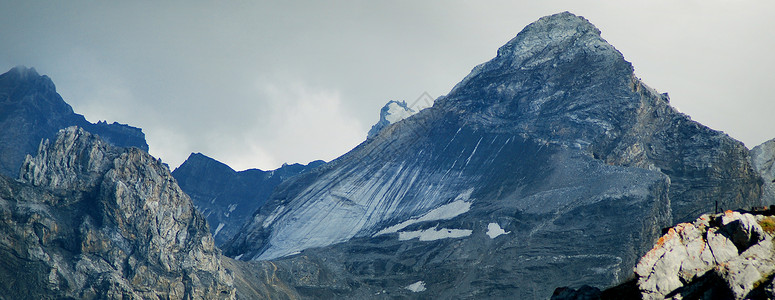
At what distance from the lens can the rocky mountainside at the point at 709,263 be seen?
3575 cm

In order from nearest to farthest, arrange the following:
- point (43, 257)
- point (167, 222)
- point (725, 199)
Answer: point (43, 257), point (167, 222), point (725, 199)

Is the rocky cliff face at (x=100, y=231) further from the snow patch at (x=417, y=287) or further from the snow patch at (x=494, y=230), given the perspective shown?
the snow patch at (x=494, y=230)

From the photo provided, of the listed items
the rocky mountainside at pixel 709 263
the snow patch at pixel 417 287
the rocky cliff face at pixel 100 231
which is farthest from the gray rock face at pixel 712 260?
the snow patch at pixel 417 287

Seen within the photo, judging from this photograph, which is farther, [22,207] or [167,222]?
[167,222]

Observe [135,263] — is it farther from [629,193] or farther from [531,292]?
[629,193]

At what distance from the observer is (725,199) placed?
196000 mm

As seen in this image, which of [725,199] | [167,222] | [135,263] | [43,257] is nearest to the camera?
[43,257]

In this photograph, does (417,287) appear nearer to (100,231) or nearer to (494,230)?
(494,230)

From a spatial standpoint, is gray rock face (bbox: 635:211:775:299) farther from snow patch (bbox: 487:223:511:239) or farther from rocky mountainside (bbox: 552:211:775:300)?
snow patch (bbox: 487:223:511:239)

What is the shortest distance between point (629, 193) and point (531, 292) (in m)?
36.8

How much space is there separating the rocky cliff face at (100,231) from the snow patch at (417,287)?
41.1 metres

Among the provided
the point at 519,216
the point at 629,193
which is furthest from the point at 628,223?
the point at 519,216

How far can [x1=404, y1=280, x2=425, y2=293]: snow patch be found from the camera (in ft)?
594

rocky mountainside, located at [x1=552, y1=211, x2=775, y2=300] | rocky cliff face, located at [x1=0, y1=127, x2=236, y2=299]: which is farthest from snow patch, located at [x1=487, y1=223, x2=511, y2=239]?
rocky mountainside, located at [x1=552, y1=211, x2=775, y2=300]
